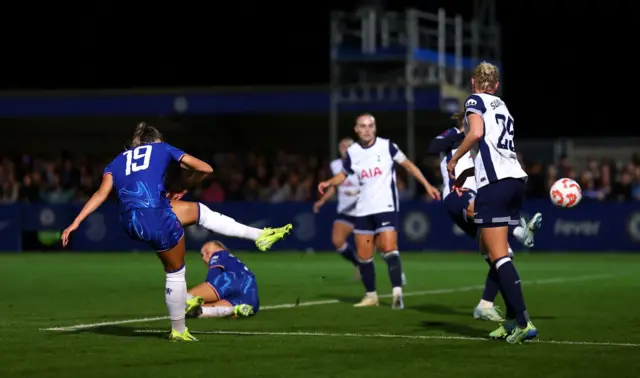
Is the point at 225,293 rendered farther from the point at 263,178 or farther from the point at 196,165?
the point at 263,178

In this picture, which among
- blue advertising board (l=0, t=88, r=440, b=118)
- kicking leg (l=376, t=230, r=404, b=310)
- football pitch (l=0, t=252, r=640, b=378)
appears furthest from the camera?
blue advertising board (l=0, t=88, r=440, b=118)

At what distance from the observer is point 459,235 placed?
1264 inches

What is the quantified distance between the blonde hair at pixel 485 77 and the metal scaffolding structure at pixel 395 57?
65.6 ft

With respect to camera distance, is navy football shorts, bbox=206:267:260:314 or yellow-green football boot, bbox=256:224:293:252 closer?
yellow-green football boot, bbox=256:224:293:252

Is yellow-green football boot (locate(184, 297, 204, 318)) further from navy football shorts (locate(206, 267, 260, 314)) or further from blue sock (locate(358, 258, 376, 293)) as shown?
blue sock (locate(358, 258, 376, 293))

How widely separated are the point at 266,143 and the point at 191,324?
2877 cm

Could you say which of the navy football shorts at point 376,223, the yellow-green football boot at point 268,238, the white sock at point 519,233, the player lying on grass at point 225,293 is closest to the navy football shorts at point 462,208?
the white sock at point 519,233

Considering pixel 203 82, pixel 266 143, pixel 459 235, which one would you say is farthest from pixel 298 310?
pixel 203 82

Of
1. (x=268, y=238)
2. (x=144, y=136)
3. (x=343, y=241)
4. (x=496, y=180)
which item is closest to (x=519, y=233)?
(x=496, y=180)

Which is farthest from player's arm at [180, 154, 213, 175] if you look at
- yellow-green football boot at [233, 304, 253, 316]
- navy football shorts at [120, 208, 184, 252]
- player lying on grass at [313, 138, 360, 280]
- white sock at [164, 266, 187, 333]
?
player lying on grass at [313, 138, 360, 280]

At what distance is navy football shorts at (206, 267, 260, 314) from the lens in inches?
607

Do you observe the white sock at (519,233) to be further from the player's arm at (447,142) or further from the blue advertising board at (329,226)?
the blue advertising board at (329,226)

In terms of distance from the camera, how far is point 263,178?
36.2 m

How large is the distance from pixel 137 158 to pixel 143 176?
0.19 meters
